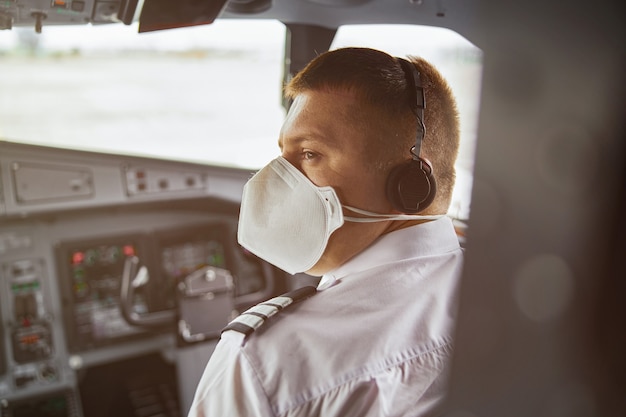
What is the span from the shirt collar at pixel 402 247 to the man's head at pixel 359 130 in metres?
0.02

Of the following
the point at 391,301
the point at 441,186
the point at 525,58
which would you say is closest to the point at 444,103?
the point at 441,186

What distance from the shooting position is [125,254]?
2938mm

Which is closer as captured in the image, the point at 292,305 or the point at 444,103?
the point at 292,305

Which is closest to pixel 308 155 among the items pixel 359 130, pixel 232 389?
pixel 359 130

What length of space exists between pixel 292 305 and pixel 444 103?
0.53 m

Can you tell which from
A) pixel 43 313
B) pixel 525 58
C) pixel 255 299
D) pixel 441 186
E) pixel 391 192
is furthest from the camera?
pixel 255 299

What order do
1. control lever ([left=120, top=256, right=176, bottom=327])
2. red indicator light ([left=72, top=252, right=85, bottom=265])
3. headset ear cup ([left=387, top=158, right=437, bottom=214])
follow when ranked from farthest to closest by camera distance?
red indicator light ([left=72, top=252, right=85, bottom=265])
control lever ([left=120, top=256, right=176, bottom=327])
headset ear cup ([left=387, top=158, right=437, bottom=214])

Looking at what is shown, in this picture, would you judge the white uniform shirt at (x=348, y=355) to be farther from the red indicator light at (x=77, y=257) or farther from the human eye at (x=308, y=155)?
the red indicator light at (x=77, y=257)

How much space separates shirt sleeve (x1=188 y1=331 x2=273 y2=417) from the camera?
31.4 inches

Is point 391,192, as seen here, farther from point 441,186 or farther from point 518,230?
point 518,230

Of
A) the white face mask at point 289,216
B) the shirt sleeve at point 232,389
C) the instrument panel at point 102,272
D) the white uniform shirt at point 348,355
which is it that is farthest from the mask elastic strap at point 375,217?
the instrument panel at point 102,272

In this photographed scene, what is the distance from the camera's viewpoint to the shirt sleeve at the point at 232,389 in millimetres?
797

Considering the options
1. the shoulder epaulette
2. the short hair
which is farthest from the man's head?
the shoulder epaulette

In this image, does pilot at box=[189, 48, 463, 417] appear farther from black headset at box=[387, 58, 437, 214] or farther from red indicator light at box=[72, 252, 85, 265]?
red indicator light at box=[72, 252, 85, 265]
